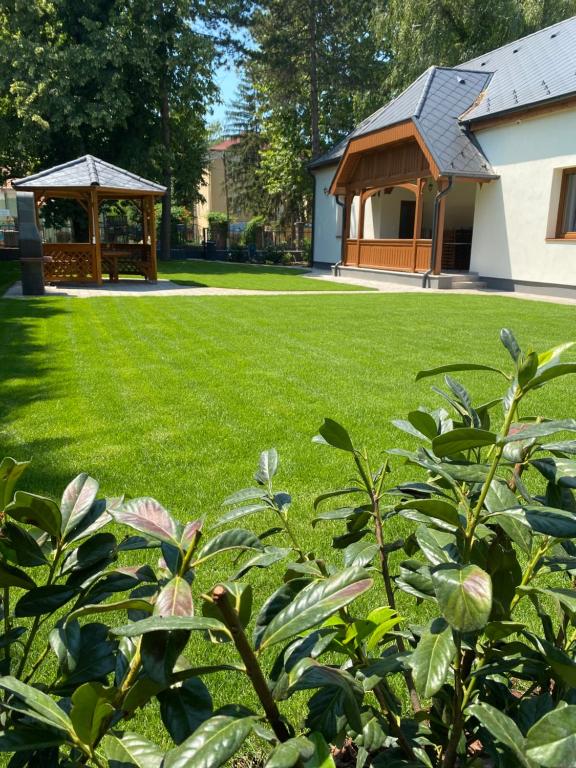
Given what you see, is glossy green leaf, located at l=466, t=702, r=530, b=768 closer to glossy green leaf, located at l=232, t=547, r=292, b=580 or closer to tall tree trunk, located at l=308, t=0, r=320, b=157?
glossy green leaf, located at l=232, t=547, r=292, b=580

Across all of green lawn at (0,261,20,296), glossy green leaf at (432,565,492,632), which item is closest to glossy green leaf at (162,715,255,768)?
glossy green leaf at (432,565,492,632)

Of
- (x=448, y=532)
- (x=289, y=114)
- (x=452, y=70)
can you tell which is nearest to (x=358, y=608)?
(x=448, y=532)

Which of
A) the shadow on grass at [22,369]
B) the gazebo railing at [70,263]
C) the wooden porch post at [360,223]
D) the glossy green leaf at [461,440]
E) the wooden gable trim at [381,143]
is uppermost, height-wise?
the wooden gable trim at [381,143]

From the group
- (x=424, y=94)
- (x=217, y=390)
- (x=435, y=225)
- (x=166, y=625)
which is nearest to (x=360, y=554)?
(x=166, y=625)

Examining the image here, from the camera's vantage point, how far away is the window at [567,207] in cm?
1559

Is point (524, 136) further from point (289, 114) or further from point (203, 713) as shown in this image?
point (289, 114)

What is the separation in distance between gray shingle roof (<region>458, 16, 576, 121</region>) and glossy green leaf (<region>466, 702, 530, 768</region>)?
16620 mm

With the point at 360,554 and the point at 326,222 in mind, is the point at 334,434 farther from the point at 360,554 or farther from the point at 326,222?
the point at 326,222

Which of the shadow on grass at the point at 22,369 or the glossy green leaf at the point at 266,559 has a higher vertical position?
the glossy green leaf at the point at 266,559

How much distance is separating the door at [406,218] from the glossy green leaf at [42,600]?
80.9 ft

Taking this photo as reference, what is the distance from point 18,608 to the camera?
2.92ft

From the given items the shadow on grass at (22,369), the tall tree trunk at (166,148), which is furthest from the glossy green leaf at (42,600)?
the tall tree trunk at (166,148)

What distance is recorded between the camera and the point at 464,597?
0.75m

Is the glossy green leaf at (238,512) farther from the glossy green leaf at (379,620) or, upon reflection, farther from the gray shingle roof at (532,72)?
the gray shingle roof at (532,72)
